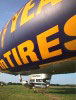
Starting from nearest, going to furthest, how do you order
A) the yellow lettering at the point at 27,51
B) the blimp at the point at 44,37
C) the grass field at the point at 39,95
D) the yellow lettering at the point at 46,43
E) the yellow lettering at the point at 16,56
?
the blimp at the point at 44,37 → the yellow lettering at the point at 46,43 → the yellow lettering at the point at 27,51 → the yellow lettering at the point at 16,56 → the grass field at the point at 39,95

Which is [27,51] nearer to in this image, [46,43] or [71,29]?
[46,43]

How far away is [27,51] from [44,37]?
2.51m

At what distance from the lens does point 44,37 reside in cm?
1349

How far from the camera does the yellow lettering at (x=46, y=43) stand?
42.4ft

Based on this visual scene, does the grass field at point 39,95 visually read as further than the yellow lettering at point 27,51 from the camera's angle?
Yes

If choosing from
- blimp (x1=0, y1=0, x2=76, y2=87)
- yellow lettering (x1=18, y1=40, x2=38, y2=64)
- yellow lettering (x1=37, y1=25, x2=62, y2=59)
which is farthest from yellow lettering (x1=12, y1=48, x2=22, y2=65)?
yellow lettering (x1=37, y1=25, x2=62, y2=59)

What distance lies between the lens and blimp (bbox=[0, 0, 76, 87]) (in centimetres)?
1230

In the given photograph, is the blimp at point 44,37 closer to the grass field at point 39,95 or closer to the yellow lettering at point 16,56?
the yellow lettering at point 16,56

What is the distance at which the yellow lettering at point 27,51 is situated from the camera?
14.9 meters

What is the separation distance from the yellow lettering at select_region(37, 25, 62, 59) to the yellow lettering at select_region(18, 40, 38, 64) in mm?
918

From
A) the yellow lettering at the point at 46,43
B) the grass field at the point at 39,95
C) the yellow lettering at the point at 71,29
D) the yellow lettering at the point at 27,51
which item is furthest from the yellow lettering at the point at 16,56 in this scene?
the yellow lettering at the point at 71,29

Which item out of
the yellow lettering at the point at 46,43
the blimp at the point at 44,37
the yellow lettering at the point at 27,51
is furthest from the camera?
the yellow lettering at the point at 27,51

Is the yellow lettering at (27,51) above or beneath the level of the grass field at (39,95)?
above

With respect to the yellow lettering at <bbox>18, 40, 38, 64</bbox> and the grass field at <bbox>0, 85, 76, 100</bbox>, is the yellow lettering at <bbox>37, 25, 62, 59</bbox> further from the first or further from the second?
the grass field at <bbox>0, 85, 76, 100</bbox>
